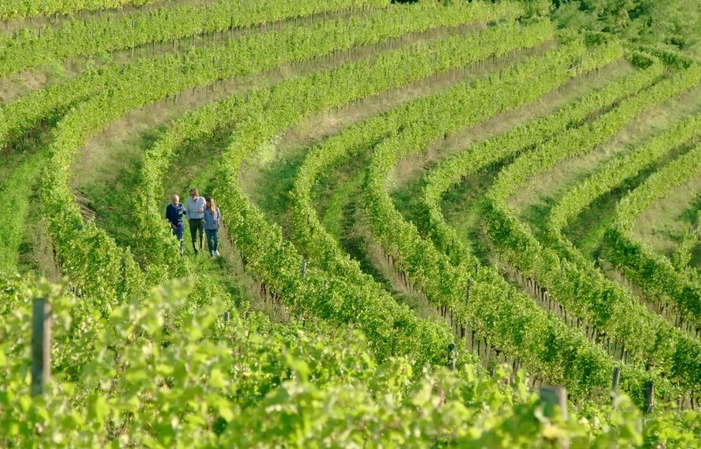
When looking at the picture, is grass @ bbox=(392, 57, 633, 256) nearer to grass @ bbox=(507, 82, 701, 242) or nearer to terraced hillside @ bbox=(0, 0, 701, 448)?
terraced hillside @ bbox=(0, 0, 701, 448)

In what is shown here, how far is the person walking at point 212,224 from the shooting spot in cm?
2434

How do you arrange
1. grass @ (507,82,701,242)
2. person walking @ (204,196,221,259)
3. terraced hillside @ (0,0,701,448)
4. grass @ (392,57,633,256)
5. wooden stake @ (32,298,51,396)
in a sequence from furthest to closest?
1. grass @ (507,82,701,242)
2. grass @ (392,57,633,256)
3. person walking @ (204,196,221,259)
4. terraced hillside @ (0,0,701,448)
5. wooden stake @ (32,298,51,396)

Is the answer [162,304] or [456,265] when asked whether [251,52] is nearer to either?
[456,265]

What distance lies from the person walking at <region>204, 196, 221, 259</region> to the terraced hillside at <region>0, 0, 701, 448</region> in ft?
1.56

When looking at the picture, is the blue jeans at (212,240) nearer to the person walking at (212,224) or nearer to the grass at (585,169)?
the person walking at (212,224)

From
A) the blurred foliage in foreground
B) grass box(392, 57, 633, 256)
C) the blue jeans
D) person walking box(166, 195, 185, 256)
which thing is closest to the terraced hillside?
the blurred foliage in foreground

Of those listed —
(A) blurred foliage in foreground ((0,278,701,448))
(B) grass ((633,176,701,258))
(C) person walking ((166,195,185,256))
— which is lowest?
(B) grass ((633,176,701,258))

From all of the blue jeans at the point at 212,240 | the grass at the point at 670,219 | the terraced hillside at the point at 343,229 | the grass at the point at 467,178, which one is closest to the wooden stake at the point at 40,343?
the terraced hillside at the point at 343,229

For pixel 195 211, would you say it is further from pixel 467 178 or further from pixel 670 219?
pixel 670 219

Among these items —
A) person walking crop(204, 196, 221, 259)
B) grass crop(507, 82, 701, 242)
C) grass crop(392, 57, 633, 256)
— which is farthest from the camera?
grass crop(507, 82, 701, 242)

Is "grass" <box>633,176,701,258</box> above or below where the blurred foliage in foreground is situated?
below

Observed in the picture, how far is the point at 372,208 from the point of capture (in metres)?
30.9

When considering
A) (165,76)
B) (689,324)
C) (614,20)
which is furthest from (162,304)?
(614,20)

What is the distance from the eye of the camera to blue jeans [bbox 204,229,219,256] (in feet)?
82.5
